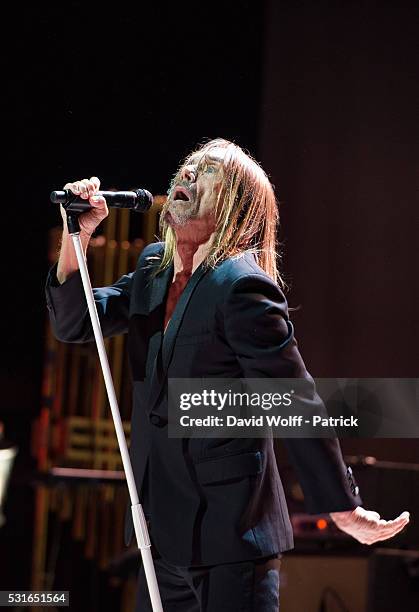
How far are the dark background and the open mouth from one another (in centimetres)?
51

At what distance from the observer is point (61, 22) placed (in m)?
2.28

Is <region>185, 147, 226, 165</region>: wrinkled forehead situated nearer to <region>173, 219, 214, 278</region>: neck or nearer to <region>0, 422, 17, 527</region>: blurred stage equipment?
<region>173, 219, 214, 278</region>: neck

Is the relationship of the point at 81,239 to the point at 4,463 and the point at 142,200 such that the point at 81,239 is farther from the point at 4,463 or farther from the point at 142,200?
the point at 4,463

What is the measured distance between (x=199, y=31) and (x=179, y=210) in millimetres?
731

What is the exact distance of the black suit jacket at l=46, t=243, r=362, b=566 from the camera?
1564 millimetres

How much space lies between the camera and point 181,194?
1729 mm

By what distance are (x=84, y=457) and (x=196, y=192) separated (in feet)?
3.72

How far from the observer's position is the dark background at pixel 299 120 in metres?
2.23

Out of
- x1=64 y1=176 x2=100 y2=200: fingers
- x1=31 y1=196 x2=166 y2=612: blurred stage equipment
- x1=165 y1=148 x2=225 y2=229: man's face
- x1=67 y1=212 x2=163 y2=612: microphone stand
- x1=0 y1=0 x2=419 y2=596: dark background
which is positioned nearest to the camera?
x1=67 y1=212 x2=163 y2=612: microphone stand

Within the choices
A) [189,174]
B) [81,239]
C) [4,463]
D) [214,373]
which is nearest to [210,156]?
[189,174]

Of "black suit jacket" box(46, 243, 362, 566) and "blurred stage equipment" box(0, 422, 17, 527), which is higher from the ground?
"black suit jacket" box(46, 243, 362, 566)

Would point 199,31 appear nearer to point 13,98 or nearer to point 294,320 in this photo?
point 13,98

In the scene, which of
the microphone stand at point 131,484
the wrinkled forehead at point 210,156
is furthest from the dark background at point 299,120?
the microphone stand at point 131,484

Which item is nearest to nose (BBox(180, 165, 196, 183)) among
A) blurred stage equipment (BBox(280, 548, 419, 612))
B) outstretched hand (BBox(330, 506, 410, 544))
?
outstretched hand (BBox(330, 506, 410, 544))
